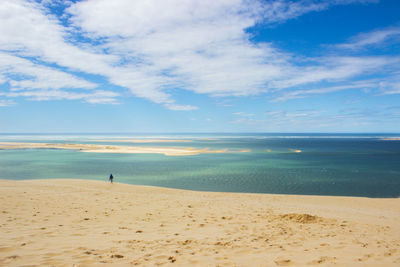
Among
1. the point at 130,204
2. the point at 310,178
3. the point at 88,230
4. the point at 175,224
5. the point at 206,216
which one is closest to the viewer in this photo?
the point at 88,230

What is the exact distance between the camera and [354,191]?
25625mm

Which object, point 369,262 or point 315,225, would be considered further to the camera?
point 315,225

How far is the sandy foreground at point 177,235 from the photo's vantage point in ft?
23.6

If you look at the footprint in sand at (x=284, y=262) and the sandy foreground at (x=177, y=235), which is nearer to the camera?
the footprint in sand at (x=284, y=262)

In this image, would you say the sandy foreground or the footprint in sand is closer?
the footprint in sand

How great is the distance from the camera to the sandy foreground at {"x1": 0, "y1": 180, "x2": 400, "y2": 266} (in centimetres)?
720

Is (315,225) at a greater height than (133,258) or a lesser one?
lesser

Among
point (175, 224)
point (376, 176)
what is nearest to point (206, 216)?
point (175, 224)

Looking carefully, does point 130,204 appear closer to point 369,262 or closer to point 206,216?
point 206,216

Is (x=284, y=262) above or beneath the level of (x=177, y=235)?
above

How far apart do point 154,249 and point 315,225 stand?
8317mm

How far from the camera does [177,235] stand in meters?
9.86

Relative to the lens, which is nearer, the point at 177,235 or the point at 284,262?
the point at 284,262

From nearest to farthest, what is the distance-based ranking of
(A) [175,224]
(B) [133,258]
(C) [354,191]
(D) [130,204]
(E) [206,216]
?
1. (B) [133,258]
2. (A) [175,224]
3. (E) [206,216]
4. (D) [130,204]
5. (C) [354,191]
